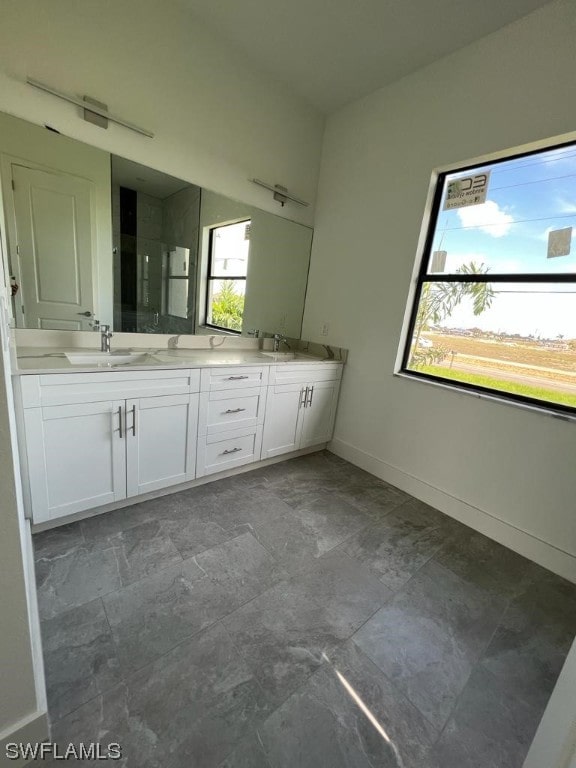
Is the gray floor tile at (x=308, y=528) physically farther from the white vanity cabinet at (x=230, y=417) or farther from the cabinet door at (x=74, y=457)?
the cabinet door at (x=74, y=457)

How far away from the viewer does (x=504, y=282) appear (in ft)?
6.59

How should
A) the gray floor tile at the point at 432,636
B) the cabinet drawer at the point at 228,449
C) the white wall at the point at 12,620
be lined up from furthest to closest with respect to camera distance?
the cabinet drawer at the point at 228,449 < the gray floor tile at the point at 432,636 < the white wall at the point at 12,620

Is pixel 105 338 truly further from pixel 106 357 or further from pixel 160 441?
pixel 160 441

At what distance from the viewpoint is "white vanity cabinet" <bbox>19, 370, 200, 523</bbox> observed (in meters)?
1.54

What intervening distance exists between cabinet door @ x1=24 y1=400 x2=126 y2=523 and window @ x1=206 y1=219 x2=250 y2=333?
1.25m

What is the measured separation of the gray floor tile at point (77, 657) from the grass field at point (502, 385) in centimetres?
236

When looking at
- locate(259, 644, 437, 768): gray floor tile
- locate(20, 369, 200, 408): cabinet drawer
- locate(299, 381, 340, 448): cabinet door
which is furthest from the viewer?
locate(299, 381, 340, 448): cabinet door

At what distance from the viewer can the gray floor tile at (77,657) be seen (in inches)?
40.9

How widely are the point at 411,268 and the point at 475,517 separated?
5.87 feet

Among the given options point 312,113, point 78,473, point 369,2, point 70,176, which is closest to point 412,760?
point 78,473

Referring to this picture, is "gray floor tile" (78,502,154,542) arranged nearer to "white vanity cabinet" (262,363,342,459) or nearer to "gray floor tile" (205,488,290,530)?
"gray floor tile" (205,488,290,530)

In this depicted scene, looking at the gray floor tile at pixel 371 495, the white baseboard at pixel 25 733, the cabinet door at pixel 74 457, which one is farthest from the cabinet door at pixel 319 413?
the white baseboard at pixel 25 733

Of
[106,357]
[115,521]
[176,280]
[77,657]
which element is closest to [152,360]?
[106,357]

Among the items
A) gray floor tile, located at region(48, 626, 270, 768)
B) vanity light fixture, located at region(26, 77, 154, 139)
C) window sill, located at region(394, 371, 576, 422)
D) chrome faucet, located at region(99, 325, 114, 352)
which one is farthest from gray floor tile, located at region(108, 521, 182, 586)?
vanity light fixture, located at region(26, 77, 154, 139)
